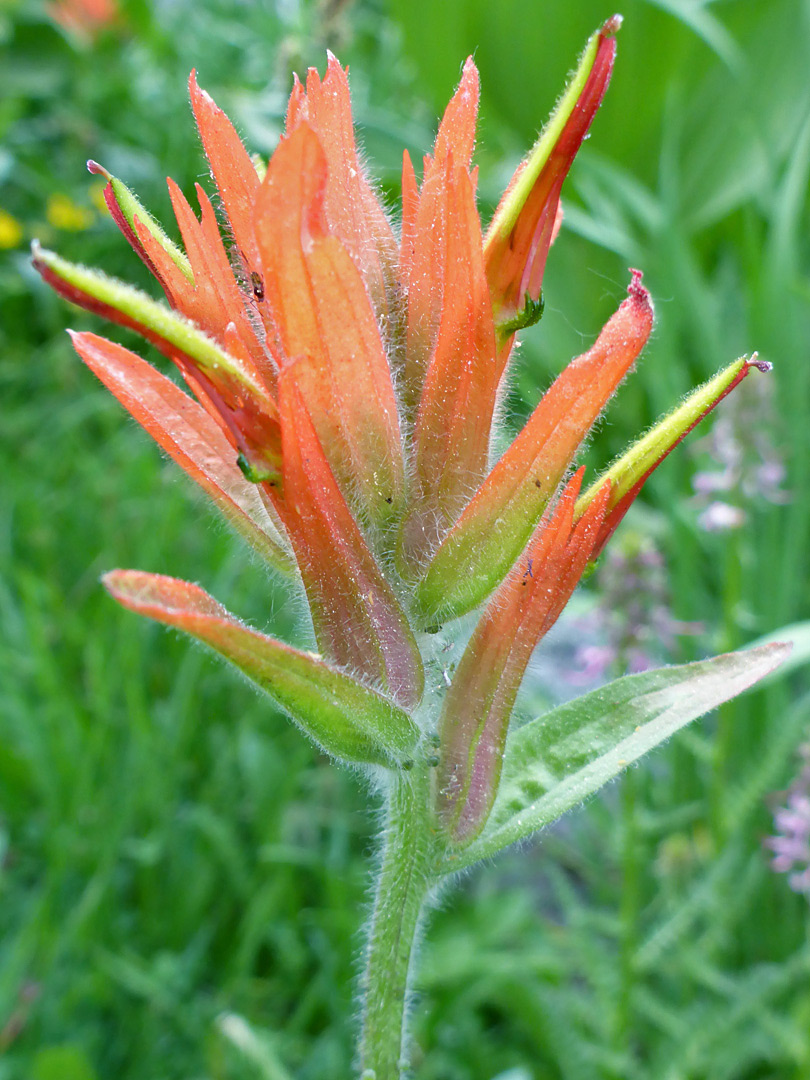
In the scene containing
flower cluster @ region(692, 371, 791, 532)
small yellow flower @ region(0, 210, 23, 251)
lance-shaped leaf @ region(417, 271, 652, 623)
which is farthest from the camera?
small yellow flower @ region(0, 210, 23, 251)

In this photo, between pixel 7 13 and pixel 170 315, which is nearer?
pixel 170 315

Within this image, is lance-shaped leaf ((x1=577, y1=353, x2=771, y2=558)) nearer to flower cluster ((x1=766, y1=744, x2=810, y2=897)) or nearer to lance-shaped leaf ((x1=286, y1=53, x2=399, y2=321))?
lance-shaped leaf ((x1=286, y1=53, x2=399, y2=321))

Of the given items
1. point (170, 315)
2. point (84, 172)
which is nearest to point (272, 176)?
point (170, 315)

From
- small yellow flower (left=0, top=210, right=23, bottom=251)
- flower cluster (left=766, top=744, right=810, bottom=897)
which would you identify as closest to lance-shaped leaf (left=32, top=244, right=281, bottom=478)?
flower cluster (left=766, top=744, right=810, bottom=897)

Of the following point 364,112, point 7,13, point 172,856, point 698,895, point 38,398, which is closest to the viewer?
point 698,895

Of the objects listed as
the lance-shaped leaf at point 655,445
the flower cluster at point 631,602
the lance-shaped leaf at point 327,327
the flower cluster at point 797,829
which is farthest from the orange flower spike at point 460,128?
the flower cluster at point 797,829

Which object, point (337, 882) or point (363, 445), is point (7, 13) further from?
point (363, 445)
